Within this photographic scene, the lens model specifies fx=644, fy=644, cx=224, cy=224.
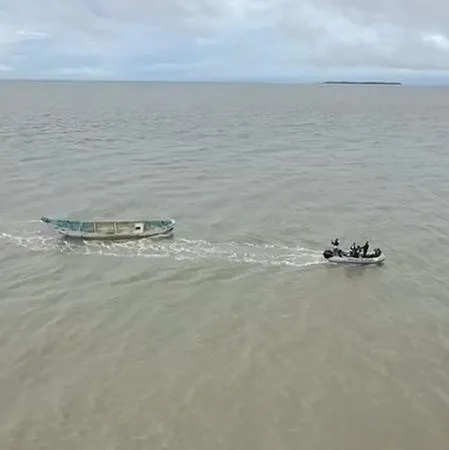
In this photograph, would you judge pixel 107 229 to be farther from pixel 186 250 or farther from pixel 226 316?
pixel 226 316

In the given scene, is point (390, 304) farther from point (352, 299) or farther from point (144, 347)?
point (144, 347)

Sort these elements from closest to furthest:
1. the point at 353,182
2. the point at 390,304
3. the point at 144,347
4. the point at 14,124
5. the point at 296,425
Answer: the point at 296,425, the point at 144,347, the point at 390,304, the point at 353,182, the point at 14,124

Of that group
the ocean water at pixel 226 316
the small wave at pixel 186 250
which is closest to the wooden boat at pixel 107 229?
the small wave at pixel 186 250

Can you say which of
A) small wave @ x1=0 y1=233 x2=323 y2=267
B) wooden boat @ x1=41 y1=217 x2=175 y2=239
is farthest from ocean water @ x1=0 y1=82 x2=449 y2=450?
wooden boat @ x1=41 y1=217 x2=175 y2=239

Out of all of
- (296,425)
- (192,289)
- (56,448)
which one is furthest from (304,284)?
(56,448)

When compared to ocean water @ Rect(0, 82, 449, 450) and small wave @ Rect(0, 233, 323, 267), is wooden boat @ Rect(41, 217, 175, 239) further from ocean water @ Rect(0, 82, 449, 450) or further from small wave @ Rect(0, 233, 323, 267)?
ocean water @ Rect(0, 82, 449, 450)

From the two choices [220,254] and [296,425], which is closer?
[296,425]

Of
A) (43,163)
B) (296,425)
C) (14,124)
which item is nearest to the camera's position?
(296,425)
